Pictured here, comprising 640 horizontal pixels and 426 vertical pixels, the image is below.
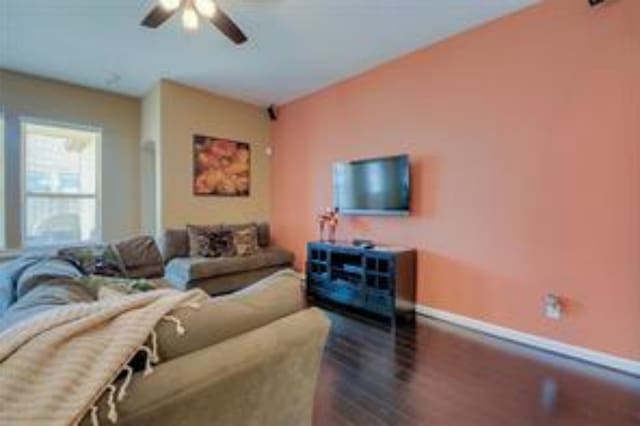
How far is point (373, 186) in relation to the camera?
4.03 metres

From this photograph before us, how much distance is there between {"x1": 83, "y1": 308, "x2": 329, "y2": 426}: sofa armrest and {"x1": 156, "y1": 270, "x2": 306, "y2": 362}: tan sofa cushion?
0.09 ft

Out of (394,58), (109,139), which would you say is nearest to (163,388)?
(394,58)

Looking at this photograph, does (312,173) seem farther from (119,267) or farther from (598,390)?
(598,390)

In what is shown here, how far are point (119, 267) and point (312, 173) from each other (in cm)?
277

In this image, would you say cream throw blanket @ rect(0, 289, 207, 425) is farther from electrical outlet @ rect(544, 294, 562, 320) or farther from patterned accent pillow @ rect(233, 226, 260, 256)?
patterned accent pillow @ rect(233, 226, 260, 256)

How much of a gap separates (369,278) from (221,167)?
2.84 m

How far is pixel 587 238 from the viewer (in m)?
2.64

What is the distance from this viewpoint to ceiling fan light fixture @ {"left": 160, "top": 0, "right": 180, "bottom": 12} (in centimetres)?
239

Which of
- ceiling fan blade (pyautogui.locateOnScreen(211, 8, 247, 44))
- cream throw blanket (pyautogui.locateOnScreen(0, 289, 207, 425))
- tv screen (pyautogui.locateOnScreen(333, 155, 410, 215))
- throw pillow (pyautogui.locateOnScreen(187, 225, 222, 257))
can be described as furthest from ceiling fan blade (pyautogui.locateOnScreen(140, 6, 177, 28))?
throw pillow (pyautogui.locateOnScreen(187, 225, 222, 257))

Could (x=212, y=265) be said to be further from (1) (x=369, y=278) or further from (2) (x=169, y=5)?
(2) (x=169, y=5)

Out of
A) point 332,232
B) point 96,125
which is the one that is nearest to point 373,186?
point 332,232

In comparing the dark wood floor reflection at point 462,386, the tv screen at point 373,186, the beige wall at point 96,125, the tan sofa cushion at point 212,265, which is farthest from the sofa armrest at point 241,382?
the beige wall at point 96,125

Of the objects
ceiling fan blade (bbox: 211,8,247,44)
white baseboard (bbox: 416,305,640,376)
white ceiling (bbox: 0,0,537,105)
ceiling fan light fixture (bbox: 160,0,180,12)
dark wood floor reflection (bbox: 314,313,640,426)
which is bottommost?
dark wood floor reflection (bbox: 314,313,640,426)

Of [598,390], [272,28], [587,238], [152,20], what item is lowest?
[598,390]
